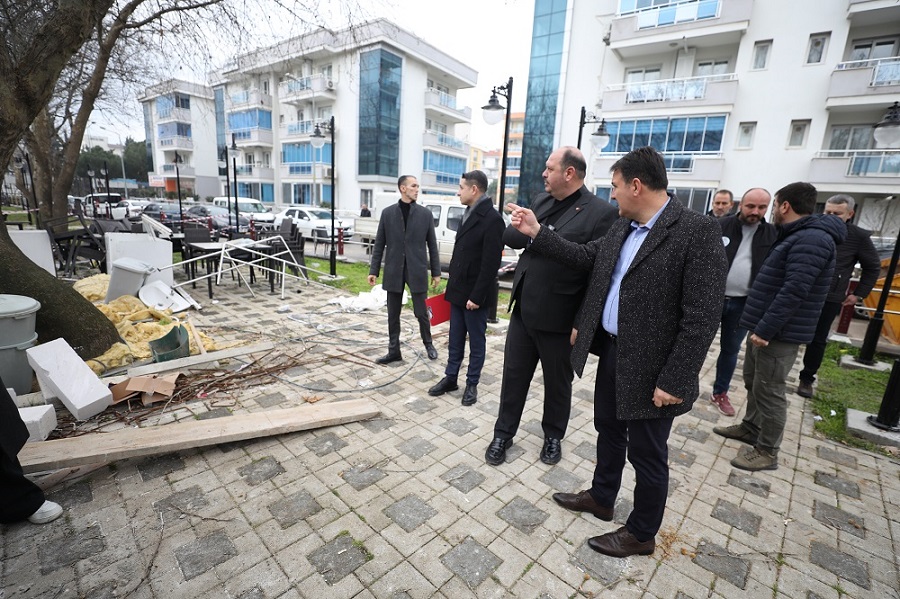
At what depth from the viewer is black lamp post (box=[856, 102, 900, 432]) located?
350cm

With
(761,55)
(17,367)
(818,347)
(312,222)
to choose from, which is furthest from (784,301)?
(761,55)

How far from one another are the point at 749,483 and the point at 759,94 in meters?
20.0

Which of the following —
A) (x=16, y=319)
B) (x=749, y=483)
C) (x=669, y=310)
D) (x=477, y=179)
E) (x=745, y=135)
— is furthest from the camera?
(x=745, y=135)

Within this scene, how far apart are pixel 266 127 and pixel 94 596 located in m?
39.2

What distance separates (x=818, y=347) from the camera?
434cm

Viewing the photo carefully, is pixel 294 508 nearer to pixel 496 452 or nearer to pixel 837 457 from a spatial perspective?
pixel 496 452

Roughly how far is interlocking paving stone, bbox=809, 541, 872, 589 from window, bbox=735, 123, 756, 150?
1966 cm

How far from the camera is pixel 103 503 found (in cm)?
236

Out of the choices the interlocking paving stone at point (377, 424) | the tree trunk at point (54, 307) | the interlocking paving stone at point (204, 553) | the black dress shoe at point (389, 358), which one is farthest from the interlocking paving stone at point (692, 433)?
the tree trunk at point (54, 307)

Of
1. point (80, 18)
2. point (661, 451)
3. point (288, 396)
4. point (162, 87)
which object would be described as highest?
point (162, 87)

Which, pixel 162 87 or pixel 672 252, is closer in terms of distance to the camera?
pixel 672 252

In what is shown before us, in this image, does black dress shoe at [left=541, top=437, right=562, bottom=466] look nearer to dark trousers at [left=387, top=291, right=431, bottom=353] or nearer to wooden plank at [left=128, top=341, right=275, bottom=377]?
dark trousers at [left=387, top=291, right=431, bottom=353]

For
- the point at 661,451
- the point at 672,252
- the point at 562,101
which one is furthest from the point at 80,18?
the point at 562,101

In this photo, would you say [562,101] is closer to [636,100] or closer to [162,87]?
[636,100]
